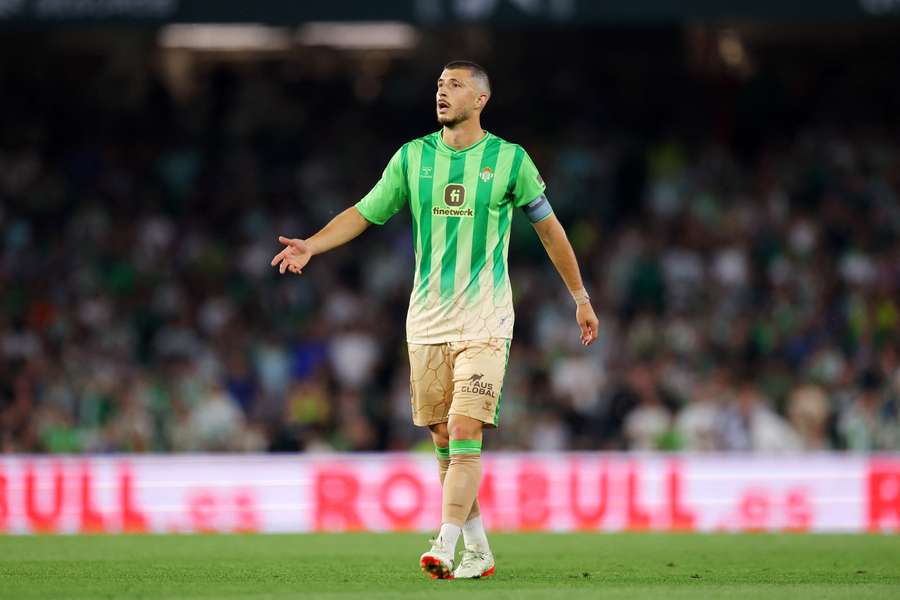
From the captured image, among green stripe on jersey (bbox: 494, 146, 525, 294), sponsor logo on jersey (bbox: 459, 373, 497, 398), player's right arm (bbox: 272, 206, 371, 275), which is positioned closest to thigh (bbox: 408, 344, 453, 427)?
sponsor logo on jersey (bbox: 459, 373, 497, 398)

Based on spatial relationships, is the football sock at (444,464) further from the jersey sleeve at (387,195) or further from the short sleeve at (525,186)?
the short sleeve at (525,186)

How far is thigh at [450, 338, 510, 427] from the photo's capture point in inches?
271

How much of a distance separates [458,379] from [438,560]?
2.76 feet

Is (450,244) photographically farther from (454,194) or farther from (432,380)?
(432,380)

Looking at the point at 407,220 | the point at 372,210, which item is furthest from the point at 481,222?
the point at 407,220

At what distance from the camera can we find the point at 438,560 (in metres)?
6.68

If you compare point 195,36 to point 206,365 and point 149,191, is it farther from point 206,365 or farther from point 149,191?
point 206,365

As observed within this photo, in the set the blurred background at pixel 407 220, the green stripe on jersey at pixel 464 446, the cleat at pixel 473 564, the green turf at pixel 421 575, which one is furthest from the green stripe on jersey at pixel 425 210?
the blurred background at pixel 407 220

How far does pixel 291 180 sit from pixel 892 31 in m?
8.38

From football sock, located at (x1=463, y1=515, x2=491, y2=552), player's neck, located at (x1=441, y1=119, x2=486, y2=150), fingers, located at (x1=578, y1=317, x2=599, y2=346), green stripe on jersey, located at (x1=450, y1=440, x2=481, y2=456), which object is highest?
player's neck, located at (x1=441, y1=119, x2=486, y2=150)

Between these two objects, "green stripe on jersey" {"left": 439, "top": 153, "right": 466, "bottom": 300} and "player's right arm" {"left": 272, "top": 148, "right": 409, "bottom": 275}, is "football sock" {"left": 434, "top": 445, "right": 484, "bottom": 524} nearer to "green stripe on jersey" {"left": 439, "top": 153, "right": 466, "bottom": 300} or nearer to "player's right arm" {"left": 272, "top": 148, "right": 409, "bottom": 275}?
"green stripe on jersey" {"left": 439, "top": 153, "right": 466, "bottom": 300}

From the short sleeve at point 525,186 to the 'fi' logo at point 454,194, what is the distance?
0.82ft

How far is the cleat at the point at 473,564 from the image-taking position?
701 cm

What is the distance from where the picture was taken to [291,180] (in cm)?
1897
